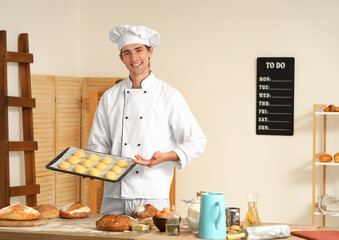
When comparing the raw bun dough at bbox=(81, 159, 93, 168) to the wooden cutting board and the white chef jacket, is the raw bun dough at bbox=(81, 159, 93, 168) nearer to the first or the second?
the white chef jacket

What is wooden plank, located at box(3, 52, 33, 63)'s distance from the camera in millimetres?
4392

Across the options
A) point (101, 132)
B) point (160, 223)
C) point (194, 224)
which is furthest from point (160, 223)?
point (101, 132)

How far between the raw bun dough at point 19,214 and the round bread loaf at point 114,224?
1.09 feet

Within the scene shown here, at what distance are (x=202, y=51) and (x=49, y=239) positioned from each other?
10.1ft

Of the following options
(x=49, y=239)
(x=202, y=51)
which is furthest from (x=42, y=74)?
(x=49, y=239)

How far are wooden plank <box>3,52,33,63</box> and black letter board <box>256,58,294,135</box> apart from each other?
6.45 feet

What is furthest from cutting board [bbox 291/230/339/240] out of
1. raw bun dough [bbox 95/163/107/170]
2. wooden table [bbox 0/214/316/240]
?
Result: raw bun dough [bbox 95/163/107/170]

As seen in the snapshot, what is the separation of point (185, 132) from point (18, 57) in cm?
199

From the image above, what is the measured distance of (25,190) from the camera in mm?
4508

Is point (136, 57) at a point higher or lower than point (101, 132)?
higher

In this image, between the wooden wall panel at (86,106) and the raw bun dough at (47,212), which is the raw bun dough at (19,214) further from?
the wooden wall panel at (86,106)

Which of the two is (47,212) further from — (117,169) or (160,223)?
(160,223)

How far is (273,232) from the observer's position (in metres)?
2.34

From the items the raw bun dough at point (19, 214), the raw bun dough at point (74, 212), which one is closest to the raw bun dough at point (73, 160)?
the raw bun dough at point (74, 212)
